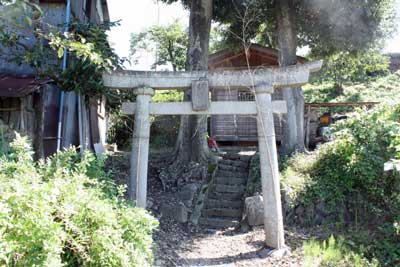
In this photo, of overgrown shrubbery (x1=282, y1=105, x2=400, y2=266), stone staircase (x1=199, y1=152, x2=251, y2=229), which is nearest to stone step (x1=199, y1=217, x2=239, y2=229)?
stone staircase (x1=199, y1=152, x2=251, y2=229)

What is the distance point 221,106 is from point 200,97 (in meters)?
0.37

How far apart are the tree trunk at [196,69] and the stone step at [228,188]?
836 mm

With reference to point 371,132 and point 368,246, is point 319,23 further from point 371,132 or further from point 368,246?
point 368,246

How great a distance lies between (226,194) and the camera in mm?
8031

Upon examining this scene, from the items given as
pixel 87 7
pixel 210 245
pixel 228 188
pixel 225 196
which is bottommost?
pixel 210 245

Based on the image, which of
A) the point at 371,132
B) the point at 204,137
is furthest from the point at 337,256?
the point at 204,137

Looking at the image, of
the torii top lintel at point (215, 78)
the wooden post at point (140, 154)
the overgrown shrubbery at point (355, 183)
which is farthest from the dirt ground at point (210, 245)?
the torii top lintel at point (215, 78)

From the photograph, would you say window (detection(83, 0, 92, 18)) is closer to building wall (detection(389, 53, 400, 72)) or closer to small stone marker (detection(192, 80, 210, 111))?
small stone marker (detection(192, 80, 210, 111))

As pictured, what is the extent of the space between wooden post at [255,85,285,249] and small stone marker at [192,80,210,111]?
2.60 ft

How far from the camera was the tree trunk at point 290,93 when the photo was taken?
9266 millimetres

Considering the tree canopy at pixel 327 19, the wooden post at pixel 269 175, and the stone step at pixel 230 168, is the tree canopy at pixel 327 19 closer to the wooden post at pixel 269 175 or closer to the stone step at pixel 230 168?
the stone step at pixel 230 168

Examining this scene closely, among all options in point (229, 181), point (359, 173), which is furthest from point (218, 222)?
point (359, 173)

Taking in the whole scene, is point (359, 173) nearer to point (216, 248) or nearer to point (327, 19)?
point (216, 248)

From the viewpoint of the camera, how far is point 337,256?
4781 millimetres
